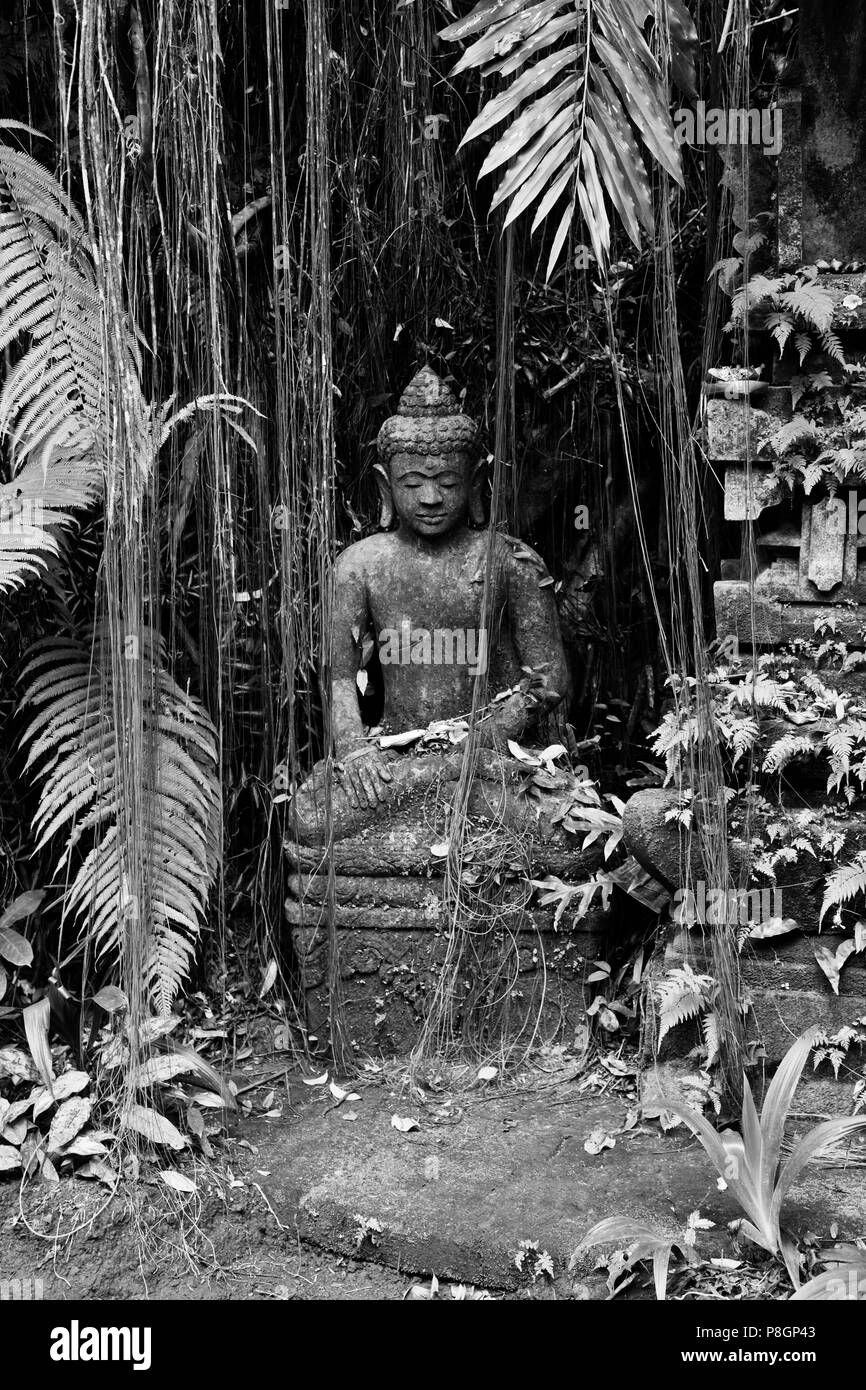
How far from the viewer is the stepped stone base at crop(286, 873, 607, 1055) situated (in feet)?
15.2

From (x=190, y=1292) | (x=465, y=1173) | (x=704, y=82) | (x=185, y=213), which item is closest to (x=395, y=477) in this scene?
(x=185, y=213)

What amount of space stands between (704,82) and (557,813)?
257 cm

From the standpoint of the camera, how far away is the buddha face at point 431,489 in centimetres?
499

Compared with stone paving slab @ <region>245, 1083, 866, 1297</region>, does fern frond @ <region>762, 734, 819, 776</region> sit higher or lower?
higher

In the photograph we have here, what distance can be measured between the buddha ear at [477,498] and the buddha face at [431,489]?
39 millimetres

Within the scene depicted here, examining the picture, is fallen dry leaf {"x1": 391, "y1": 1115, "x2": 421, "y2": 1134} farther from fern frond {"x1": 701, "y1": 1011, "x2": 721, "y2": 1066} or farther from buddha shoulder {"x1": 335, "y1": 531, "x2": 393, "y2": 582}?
buddha shoulder {"x1": 335, "y1": 531, "x2": 393, "y2": 582}

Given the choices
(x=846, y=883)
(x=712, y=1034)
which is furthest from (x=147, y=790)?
(x=846, y=883)

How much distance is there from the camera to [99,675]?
4.33m

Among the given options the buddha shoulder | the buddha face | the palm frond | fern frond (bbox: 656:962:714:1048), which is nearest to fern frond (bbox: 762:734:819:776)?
fern frond (bbox: 656:962:714:1048)

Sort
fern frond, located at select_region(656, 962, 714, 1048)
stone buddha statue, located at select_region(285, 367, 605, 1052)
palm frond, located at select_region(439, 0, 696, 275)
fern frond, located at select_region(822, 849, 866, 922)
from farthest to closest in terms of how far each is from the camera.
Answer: stone buddha statue, located at select_region(285, 367, 605, 1052), fern frond, located at select_region(656, 962, 714, 1048), fern frond, located at select_region(822, 849, 866, 922), palm frond, located at select_region(439, 0, 696, 275)

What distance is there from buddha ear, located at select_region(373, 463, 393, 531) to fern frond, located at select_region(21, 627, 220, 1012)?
1.10m

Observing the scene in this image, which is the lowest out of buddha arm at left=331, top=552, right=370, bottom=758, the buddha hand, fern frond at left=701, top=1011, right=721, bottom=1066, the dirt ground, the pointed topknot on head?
the dirt ground

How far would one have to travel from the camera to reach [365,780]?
4688mm

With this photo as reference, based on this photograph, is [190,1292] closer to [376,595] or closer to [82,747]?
[82,747]
